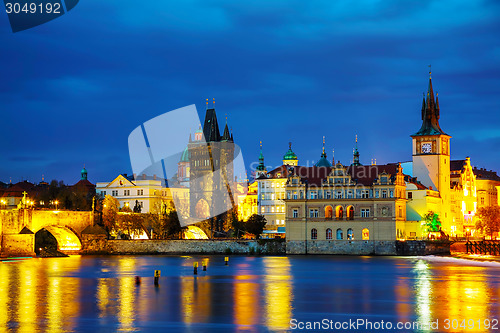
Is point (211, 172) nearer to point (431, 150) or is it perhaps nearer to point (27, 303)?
point (431, 150)

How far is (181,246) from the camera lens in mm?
90125

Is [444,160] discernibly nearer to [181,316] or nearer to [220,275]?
[220,275]

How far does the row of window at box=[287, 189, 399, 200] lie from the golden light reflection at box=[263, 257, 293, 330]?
3006 cm

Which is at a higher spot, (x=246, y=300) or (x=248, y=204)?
(x=248, y=204)

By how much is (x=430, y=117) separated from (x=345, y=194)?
22.1 m

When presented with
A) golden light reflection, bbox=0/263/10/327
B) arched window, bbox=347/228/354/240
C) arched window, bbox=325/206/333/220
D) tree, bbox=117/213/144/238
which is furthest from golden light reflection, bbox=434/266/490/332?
tree, bbox=117/213/144/238

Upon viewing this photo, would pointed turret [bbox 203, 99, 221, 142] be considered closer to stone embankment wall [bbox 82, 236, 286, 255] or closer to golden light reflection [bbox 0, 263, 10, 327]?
stone embankment wall [bbox 82, 236, 286, 255]

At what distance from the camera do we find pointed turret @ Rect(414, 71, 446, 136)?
100188mm

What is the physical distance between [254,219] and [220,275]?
44605mm

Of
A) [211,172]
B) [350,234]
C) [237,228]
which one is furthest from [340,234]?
[211,172]

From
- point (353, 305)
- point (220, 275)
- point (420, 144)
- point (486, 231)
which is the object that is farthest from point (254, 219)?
point (353, 305)

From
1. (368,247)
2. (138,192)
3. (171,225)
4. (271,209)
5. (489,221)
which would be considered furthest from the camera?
(138,192)

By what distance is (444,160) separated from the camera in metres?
101

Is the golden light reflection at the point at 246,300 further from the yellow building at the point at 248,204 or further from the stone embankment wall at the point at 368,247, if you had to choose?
the yellow building at the point at 248,204
